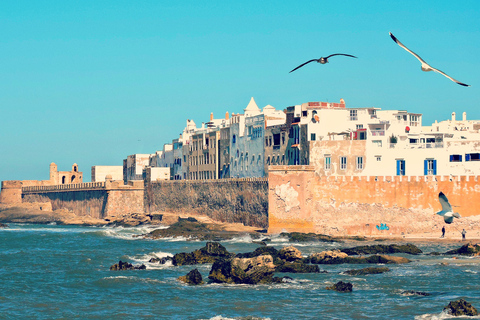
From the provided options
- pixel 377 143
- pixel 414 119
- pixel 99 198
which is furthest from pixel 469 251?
pixel 99 198

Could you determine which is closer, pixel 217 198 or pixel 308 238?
pixel 308 238

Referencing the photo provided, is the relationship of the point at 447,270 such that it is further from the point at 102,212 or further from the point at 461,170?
the point at 102,212

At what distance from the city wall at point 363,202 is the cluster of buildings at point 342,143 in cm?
280

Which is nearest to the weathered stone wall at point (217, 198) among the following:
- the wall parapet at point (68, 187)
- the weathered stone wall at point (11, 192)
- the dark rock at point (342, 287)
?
the wall parapet at point (68, 187)

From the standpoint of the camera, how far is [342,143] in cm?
6328

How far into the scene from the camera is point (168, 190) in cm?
8894

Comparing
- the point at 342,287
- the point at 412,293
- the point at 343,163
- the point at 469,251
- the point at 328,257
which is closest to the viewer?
the point at 412,293

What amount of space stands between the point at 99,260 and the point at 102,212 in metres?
45.6

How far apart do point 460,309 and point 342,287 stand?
7062 millimetres

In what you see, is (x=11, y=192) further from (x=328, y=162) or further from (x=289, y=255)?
(x=289, y=255)

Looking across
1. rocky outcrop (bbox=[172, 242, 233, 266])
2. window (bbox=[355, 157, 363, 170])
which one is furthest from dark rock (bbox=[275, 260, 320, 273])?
window (bbox=[355, 157, 363, 170])

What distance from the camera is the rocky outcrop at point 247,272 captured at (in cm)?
3750

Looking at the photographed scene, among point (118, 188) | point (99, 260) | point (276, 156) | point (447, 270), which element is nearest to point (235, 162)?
point (276, 156)

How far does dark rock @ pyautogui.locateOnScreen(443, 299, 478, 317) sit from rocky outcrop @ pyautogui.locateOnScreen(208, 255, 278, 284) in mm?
10750
